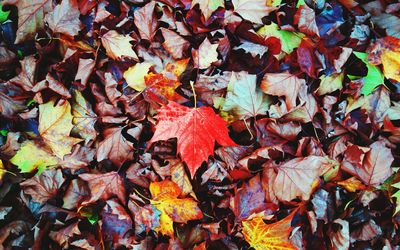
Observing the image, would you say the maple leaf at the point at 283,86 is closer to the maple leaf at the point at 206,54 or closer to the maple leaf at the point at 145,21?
the maple leaf at the point at 206,54

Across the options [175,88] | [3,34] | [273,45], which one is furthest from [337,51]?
[3,34]

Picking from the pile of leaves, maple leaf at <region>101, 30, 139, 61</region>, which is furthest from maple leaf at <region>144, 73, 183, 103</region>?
maple leaf at <region>101, 30, 139, 61</region>

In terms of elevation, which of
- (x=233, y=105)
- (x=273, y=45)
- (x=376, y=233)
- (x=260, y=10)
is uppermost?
(x=260, y=10)

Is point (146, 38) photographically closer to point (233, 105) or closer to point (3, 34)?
point (233, 105)

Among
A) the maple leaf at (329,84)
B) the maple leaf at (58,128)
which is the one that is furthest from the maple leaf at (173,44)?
the maple leaf at (329,84)

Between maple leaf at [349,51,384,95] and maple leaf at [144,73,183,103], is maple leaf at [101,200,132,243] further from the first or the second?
maple leaf at [349,51,384,95]

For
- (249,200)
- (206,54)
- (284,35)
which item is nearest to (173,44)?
(206,54)

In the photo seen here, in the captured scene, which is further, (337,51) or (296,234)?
(337,51)
